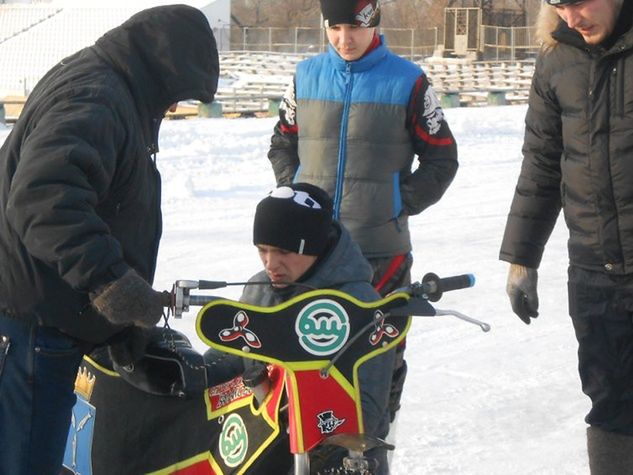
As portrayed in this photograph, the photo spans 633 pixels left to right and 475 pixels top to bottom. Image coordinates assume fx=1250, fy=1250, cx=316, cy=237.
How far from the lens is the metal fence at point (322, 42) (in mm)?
43344

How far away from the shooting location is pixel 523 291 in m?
3.81

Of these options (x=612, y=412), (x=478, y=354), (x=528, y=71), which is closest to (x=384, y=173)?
(x=612, y=412)

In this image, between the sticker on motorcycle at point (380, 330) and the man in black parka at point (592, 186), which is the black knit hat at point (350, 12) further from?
the sticker on motorcycle at point (380, 330)

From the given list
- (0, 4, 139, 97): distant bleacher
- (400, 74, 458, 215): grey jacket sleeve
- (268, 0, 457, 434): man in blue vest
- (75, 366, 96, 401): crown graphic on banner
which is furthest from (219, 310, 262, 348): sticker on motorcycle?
(0, 4, 139, 97): distant bleacher

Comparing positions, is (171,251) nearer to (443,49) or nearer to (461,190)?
(461,190)

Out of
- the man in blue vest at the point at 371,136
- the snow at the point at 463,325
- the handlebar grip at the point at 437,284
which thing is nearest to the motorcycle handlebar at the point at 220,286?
the handlebar grip at the point at 437,284

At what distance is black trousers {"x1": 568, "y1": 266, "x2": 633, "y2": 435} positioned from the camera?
11.5 ft

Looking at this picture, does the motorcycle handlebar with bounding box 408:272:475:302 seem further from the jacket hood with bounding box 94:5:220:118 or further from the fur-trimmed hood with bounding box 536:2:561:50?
the fur-trimmed hood with bounding box 536:2:561:50

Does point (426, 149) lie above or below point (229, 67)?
above

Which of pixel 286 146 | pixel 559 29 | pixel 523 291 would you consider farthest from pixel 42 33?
pixel 559 29

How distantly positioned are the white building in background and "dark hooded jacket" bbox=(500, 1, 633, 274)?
1509 inches

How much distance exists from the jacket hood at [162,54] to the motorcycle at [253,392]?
Answer: 551mm

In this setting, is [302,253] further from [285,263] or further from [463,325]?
[463,325]

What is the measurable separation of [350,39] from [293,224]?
126 centimetres
